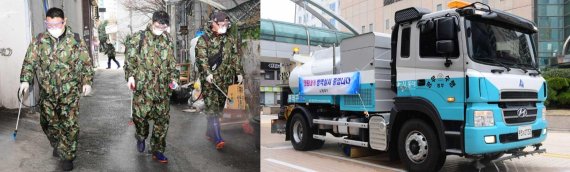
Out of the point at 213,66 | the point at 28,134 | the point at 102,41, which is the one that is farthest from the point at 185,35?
the point at 28,134

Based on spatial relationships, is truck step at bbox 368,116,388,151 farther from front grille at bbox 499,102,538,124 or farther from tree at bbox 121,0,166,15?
tree at bbox 121,0,166,15

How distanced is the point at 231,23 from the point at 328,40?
21393mm

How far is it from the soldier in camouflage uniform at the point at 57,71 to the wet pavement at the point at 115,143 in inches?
2.3

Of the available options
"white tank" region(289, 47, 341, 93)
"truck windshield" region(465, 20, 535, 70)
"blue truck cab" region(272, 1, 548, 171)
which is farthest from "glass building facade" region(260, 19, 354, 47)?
"truck windshield" region(465, 20, 535, 70)

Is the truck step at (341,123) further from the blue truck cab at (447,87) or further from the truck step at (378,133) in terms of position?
the truck step at (378,133)

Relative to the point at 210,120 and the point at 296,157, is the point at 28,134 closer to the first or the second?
the point at 210,120

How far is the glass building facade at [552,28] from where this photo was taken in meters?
30.3

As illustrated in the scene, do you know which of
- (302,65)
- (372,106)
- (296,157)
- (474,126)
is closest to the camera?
(474,126)

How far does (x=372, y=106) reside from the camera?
6836 millimetres

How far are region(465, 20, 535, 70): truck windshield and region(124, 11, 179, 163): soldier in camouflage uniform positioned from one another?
4.18 meters

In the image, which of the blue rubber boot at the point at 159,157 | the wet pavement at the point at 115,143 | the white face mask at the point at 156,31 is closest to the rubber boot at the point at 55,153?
the wet pavement at the point at 115,143

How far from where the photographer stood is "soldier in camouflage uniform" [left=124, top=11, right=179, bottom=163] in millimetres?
2408

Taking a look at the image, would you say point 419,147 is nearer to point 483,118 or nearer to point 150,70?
point 483,118

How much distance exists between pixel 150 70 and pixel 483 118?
14.0 feet
